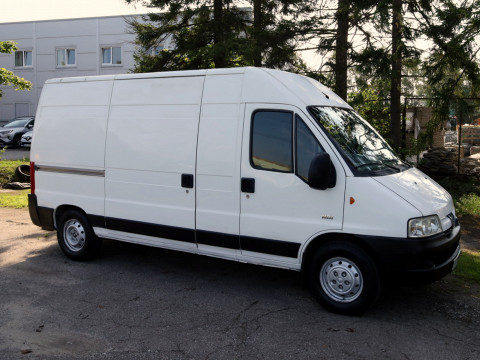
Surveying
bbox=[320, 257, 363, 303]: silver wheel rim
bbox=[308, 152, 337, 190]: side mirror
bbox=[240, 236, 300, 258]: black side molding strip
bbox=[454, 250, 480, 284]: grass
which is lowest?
bbox=[454, 250, 480, 284]: grass

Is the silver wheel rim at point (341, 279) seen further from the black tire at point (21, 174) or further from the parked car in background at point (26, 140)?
the parked car in background at point (26, 140)

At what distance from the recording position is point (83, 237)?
270 inches

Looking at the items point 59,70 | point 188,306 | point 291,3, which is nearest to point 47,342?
point 188,306

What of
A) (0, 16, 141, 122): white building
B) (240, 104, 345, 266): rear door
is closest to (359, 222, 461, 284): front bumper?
(240, 104, 345, 266): rear door

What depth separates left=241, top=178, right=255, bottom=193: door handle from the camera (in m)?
5.36

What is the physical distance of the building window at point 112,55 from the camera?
32.2m

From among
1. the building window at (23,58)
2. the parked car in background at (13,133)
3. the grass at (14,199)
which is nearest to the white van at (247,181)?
the grass at (14,199)

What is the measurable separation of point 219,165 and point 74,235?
106 inches

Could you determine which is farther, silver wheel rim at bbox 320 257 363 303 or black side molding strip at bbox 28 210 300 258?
black side molding strip at bbox 28 210 300 258

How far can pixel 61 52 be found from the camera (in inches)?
1319

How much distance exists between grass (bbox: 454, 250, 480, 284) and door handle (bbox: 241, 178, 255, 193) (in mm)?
2937

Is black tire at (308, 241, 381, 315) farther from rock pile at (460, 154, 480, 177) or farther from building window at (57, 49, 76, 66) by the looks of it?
building window at (57, 49, 76, 66)

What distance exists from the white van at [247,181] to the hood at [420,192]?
0.06 ft

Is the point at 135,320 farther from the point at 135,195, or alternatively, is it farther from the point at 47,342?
the point at 135,195
